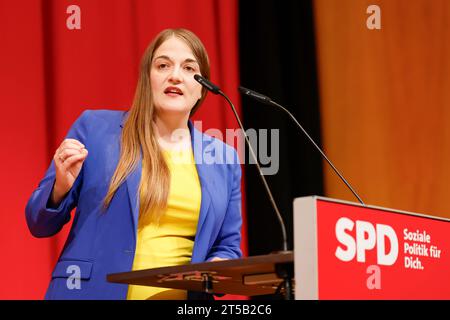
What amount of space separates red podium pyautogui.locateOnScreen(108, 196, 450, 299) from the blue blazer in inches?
14.3

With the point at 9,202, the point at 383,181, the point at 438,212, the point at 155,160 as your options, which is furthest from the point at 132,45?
the point at 438,212

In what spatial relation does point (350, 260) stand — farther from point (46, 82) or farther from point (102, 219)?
point (46, 82)

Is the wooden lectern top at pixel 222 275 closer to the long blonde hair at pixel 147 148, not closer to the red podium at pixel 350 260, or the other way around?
the red podium at pixel 350 260

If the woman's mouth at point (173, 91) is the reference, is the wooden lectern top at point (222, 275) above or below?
below

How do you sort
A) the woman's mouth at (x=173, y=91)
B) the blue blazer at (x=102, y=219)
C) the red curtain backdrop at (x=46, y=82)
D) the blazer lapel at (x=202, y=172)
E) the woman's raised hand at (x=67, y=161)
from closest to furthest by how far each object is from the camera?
the woman's raised hand at (x=67, y=161)
the blue blazer at (x=102, y=219)
the blazer lapel at (x=202, y=172)
the woman's mouth at (x=173, y=91)
the red curtain backdrop at (x=46, y=82)

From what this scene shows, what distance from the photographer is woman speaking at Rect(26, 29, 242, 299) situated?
208 cm

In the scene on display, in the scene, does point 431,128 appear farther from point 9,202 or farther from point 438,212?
point 9,202

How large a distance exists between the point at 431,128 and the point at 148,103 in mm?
1609

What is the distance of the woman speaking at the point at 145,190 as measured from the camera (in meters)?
2.08

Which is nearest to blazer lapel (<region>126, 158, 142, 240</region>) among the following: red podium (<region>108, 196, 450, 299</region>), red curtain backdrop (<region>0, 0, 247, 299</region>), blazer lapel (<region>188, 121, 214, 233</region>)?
blazer lapel (<region>188, 121, 214, 233</region>)

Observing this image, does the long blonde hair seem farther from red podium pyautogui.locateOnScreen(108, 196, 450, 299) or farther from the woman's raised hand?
red podium pyautogui.locateOnScreen(108, 196, 450, 299)

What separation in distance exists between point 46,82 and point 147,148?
3.02 ft

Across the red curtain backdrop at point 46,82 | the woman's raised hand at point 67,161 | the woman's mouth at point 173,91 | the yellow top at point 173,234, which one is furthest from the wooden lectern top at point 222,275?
the red curtain backdrop at point 46,82

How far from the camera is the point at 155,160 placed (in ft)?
7.36
